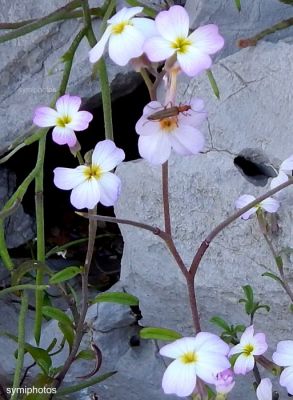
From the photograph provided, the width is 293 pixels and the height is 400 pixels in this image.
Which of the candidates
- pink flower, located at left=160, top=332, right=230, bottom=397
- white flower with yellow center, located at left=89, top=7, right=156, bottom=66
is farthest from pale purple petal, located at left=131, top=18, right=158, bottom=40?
pink flower, located at left=160, top=332, right=230, bottom=397

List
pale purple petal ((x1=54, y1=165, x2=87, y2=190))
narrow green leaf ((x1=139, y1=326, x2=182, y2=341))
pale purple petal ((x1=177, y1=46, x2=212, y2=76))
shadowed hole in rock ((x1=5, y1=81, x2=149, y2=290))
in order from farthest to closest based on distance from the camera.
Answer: shadowed hole in rock ((x1=5, y1=81, x2=149, y2=290)) < narrow green leaf ((x1=139, y1=326, x2=182, y2=341)) < pale purple petal ((x1=54, y1=165, x2=87, y2=190)) < pale purple petal ((x1=177, y1=46, x2=212, y2=76))

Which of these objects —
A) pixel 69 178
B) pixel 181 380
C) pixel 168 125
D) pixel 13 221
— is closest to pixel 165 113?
pixel 168 125

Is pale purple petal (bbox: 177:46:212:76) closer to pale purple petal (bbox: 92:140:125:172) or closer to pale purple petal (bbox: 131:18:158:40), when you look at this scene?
pale purple petal (bbox: 131:18:158:40)

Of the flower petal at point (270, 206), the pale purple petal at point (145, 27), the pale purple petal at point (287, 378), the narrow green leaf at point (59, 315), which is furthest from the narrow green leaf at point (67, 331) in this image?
the pale purple petal at point (145, 27)

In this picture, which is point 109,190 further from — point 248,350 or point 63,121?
point 248,350

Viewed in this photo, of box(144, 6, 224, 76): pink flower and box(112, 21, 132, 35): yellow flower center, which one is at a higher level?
box(112, 21, 132, 35): yellow flower center

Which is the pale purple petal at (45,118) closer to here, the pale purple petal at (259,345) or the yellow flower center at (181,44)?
the yellow flower center at (181,44)
